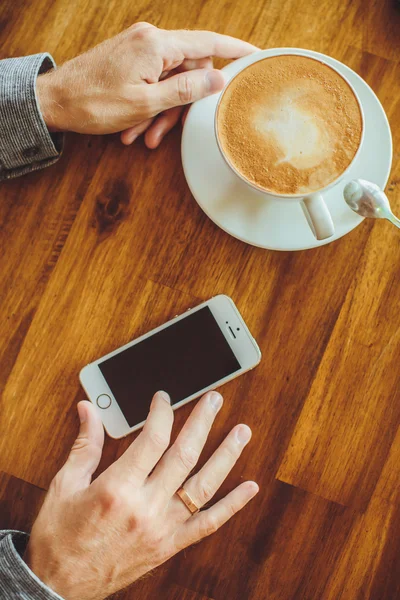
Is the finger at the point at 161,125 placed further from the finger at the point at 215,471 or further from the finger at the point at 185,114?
the finger at the point at 215,471

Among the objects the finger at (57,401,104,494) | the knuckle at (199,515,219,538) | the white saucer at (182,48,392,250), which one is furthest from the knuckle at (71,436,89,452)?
the white saucer at (182,48,392,250)

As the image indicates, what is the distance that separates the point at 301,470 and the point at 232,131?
0.55m

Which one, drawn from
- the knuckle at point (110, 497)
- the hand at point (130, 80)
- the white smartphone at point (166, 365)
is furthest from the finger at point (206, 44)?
the knuckle at point (110, 497)

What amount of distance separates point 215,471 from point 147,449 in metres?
0.12

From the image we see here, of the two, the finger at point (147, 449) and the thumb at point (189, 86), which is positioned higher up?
the thumb at point (189, 86)

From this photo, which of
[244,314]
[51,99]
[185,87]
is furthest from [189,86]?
[244,314]

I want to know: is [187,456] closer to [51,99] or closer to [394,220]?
[394,220]

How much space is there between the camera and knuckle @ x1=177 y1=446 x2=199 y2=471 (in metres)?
0.83

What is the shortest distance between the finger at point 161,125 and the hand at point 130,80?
0.02 m

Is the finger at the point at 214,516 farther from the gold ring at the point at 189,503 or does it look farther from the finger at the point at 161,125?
the finger at the point at 161,125

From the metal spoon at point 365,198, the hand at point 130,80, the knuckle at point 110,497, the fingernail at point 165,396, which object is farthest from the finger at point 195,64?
the knuckle at point 110,497

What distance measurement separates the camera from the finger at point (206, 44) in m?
0.85

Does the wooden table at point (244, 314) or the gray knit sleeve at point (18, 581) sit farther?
the wooden table at point (244, 314)

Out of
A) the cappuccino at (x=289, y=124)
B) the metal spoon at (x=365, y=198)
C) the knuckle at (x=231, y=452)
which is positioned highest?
the cappuccino at (x=289, y=124)
